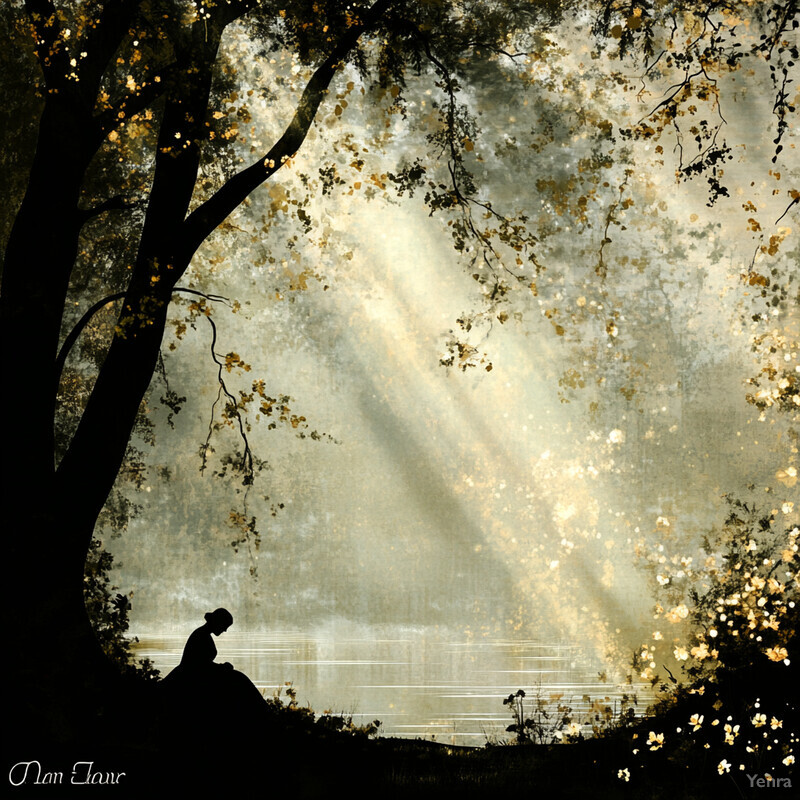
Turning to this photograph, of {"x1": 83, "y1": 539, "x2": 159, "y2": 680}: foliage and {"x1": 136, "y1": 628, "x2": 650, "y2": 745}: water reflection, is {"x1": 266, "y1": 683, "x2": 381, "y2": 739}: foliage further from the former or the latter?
{"x1": 83, "y1": 539, "x2": 159, "y2": 680}: foliage

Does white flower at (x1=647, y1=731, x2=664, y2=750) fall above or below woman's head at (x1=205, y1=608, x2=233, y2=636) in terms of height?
below

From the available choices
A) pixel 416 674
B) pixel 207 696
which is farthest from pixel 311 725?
pixel 416 674

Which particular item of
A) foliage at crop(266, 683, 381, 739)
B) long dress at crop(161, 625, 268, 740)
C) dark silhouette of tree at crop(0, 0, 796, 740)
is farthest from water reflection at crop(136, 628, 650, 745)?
dark silhouette of tree at crop(0, 0, 796, 740)

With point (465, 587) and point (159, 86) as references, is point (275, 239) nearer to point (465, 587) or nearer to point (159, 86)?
point (465, 587)

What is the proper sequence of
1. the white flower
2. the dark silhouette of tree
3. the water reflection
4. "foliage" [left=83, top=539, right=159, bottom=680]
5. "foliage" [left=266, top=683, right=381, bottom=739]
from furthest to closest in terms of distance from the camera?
the water reflection → "foliage" [left=83, top=539, right=159, bottom=680] → "foliage" [left=266, top=683, right=381, bottom=739] → the white flower → the dark silhouette of tree

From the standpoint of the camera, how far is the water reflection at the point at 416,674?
487 inches

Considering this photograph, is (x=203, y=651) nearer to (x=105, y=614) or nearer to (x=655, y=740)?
(x=655, y=740)

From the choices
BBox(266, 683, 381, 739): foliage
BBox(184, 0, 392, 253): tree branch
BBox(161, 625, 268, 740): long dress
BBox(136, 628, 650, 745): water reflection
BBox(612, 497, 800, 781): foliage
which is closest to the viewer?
BBox(161, 625, 268, 740): long dress

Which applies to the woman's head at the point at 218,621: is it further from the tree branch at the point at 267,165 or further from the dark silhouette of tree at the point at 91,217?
the tree branch at the point at 267,165

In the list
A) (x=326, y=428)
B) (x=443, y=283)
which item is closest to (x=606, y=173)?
(x=443, y=283)

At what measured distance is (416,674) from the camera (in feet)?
57.8

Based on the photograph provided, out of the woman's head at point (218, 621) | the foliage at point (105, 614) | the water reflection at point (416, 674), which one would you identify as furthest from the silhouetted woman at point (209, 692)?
the foliage at point (105, 614)

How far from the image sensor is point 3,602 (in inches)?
207

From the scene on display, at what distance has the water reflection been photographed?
12359 mm
